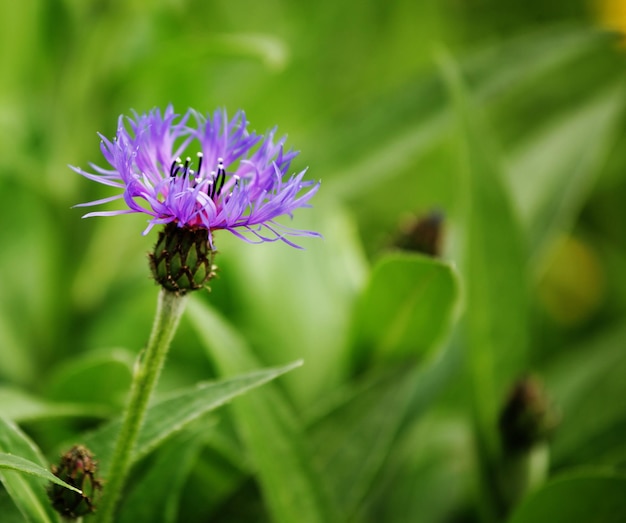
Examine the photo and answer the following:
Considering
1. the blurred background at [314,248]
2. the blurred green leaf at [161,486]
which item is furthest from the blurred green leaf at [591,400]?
the blurred green leaf at [161,486]

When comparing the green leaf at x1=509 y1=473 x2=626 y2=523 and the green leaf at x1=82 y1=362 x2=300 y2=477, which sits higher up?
the green leaf at x1=82 y1=362 x2=300 y2=477

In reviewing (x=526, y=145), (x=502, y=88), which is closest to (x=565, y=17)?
(x=526, y=145)

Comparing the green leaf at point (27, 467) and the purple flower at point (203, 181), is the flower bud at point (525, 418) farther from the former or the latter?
the green leaf at point (27, 467)

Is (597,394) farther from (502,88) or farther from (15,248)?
(15,248)

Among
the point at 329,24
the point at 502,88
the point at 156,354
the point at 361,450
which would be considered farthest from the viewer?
the point at 329,24

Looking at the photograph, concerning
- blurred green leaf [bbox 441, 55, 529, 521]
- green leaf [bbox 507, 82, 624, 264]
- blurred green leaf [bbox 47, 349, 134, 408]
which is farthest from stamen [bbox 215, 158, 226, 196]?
green leaf [bbox 507, 82, 624, 264]

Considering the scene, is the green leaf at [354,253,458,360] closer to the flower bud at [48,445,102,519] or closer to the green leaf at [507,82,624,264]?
the green leaf at [507,82,624,264]
